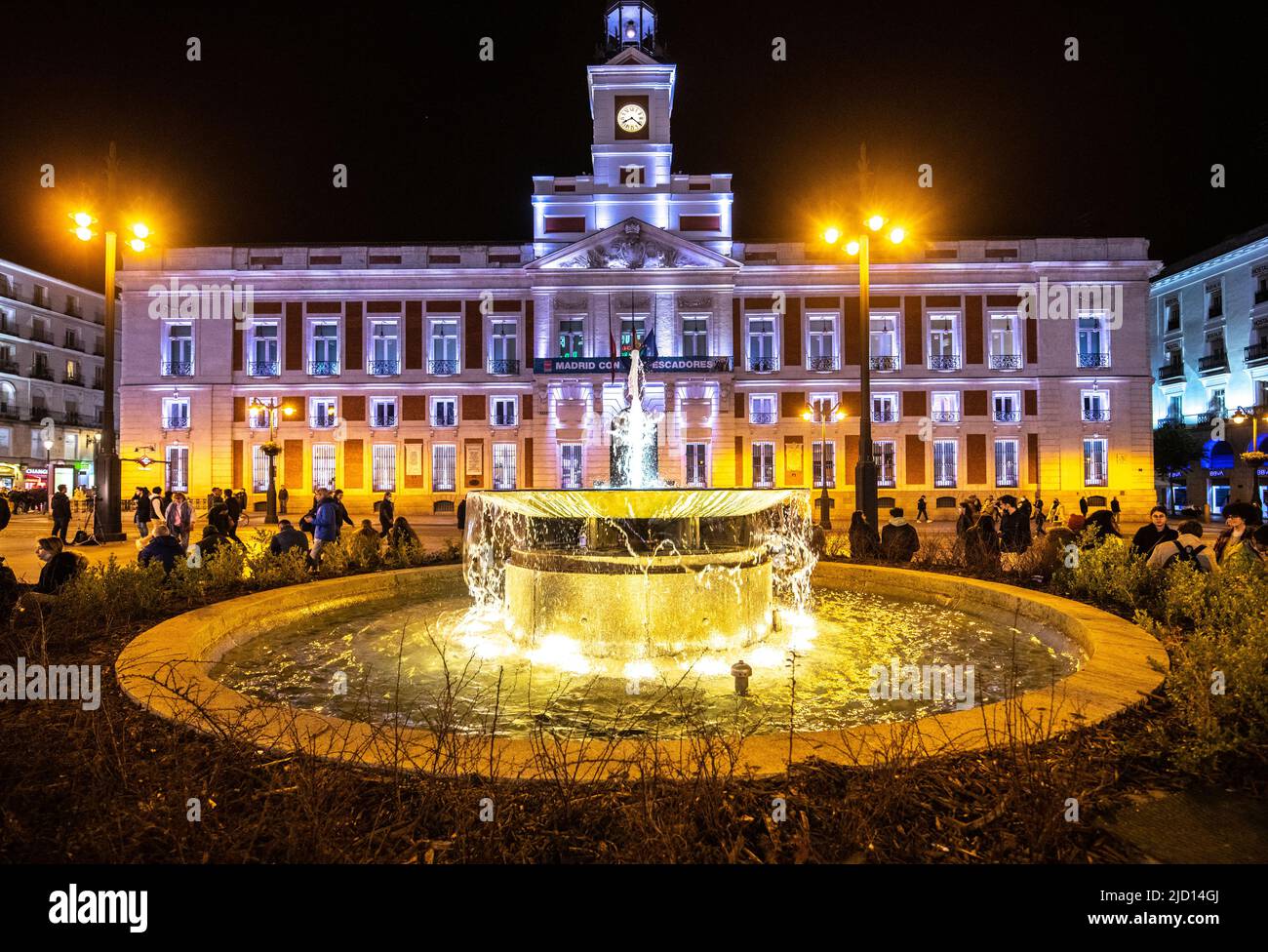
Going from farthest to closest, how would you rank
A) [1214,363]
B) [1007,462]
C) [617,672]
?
[1214,363]
[1007,462]
[617,672]

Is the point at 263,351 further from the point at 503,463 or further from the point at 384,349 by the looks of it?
the point at 503,463

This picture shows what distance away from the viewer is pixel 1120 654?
176 inches

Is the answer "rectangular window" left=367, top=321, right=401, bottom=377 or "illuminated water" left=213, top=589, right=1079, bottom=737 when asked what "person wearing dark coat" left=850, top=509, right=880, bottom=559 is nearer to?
"illuminated water" left=213, top=589, right=1079, bottom=737

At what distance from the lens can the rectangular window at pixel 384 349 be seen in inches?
1357

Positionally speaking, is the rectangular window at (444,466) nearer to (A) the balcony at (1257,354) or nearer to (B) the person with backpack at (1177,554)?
(B) the person with backpack at (1177,554)

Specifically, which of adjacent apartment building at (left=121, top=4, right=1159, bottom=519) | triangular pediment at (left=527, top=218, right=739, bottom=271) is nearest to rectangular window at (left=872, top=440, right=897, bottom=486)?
adjacent apartment building at (left=121, top=4, right=1159, bottom=519)

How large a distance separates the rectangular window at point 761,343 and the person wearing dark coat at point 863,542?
2392 centimetres

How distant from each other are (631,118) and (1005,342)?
21923 millimetres

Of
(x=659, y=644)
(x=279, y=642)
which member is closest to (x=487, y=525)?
(x=279, y=642)

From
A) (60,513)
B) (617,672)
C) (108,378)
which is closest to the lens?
(617,672)

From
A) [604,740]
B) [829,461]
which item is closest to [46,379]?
[829,461]

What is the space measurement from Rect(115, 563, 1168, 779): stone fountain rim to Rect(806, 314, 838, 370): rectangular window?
2986cm

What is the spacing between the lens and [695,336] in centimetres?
3391

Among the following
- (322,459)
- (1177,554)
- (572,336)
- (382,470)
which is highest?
(572,336)
